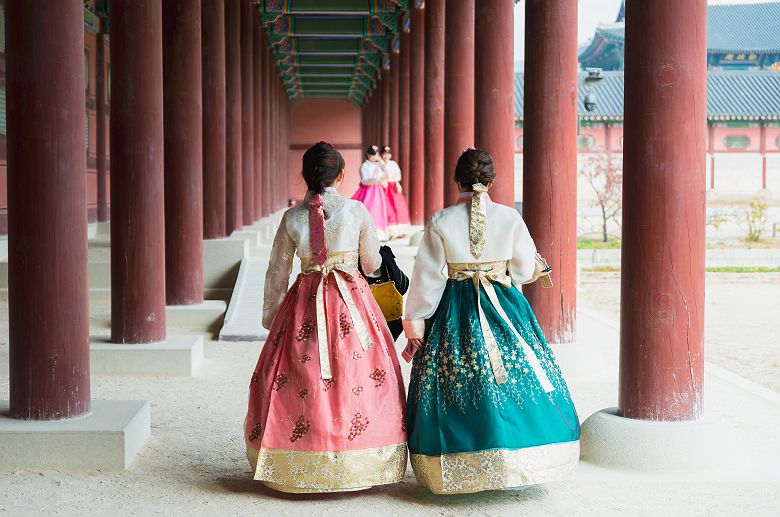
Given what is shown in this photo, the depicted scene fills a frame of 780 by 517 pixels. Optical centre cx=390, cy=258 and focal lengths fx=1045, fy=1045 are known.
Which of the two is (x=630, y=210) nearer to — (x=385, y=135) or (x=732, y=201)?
(x=385, y=135)

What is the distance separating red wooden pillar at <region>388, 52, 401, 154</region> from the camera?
2114 cm

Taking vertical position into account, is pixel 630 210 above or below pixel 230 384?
above

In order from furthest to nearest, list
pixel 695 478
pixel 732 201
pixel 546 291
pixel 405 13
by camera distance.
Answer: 1. pixel 732 201
2. pixel 405 13
3. pixel 546 291
4. pixel 695 478

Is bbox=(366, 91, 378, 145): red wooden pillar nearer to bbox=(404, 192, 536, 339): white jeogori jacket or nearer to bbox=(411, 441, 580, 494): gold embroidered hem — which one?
bbox=(404, 192, 536, 339): white jeogori jacket

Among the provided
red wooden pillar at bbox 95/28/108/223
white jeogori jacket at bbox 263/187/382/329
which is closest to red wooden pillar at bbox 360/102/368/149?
red wooden pillar at bbox 95/28/108/223

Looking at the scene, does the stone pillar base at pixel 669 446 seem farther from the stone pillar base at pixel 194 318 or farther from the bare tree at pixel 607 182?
the bare tree at pixel 607 182

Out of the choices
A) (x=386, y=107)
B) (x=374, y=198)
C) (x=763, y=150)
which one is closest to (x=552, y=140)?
(x=374, y=198)

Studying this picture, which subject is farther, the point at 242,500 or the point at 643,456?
the point at 643,456

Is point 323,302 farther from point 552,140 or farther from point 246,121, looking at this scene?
point 246,121

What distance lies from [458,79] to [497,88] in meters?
2.96

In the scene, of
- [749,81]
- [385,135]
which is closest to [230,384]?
[385,135]

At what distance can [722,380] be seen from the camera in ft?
22.0

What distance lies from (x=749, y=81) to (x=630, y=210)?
31041mm

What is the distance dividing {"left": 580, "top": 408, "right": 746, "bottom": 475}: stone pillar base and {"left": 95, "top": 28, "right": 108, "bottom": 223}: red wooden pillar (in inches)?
482
